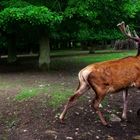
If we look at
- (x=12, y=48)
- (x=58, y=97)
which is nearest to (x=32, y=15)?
(x=58, y=97)

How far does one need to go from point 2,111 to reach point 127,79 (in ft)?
9.84

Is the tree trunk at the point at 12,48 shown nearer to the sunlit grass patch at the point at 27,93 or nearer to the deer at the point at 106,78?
the sunlit grass patch at the point at 27,93

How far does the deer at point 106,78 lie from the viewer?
30.3 feet

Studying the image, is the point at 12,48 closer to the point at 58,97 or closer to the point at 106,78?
the point at 58,97

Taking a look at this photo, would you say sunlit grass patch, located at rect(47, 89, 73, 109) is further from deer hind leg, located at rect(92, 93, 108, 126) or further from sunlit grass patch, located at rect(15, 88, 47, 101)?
deer hind leg, located at rect(92, 93, 108, 126)

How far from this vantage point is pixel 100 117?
9.47 meters

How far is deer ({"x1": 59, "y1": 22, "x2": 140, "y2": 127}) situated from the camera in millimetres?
9234

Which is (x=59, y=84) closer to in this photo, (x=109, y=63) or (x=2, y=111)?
(x=2, y=111)

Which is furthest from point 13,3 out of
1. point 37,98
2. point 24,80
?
point 37,98

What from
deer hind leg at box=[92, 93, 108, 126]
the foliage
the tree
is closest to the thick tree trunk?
the tree

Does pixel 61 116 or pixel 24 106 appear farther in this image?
pixel 24 106

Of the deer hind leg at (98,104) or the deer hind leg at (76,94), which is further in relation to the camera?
the deer hind leg at (76,94)

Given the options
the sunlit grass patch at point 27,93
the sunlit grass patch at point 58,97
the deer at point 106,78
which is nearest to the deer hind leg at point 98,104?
the deer at point 106,78

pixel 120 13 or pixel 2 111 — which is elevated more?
pixel 120 13
